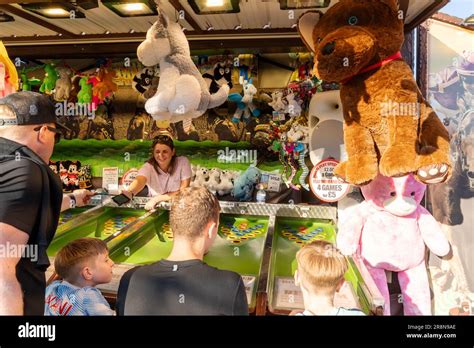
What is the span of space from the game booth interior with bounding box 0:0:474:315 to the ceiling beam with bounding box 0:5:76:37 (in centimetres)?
2

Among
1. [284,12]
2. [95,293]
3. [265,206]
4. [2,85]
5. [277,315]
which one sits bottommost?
[277,315]

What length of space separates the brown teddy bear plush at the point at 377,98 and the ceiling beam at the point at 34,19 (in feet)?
8.95

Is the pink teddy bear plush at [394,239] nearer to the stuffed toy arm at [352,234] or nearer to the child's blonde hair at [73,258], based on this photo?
the stuffed toy arm at [352,234]

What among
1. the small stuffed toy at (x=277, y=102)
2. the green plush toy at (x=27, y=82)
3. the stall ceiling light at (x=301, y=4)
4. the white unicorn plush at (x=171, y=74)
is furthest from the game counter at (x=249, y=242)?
the green plush toy at (x=27, y=82)

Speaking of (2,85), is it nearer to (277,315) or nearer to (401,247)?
(277,315)

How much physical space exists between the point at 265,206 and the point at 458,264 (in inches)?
55.0

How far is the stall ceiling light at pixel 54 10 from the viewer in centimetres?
292

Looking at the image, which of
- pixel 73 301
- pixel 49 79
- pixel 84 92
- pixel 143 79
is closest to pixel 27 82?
pixel 49 79

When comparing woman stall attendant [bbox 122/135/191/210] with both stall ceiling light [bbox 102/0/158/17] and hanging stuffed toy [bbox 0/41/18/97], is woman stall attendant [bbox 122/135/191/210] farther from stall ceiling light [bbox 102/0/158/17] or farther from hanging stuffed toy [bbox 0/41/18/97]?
hanging stuffed toy [bbox 0/41/18/97]

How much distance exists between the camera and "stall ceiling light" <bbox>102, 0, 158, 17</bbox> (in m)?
2.92

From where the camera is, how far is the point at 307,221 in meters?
2.83

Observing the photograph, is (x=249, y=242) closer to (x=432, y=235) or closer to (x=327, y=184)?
(x=327, y=184)

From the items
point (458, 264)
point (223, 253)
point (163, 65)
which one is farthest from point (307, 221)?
point (163, 65)

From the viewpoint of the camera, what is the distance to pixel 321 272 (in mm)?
1428
